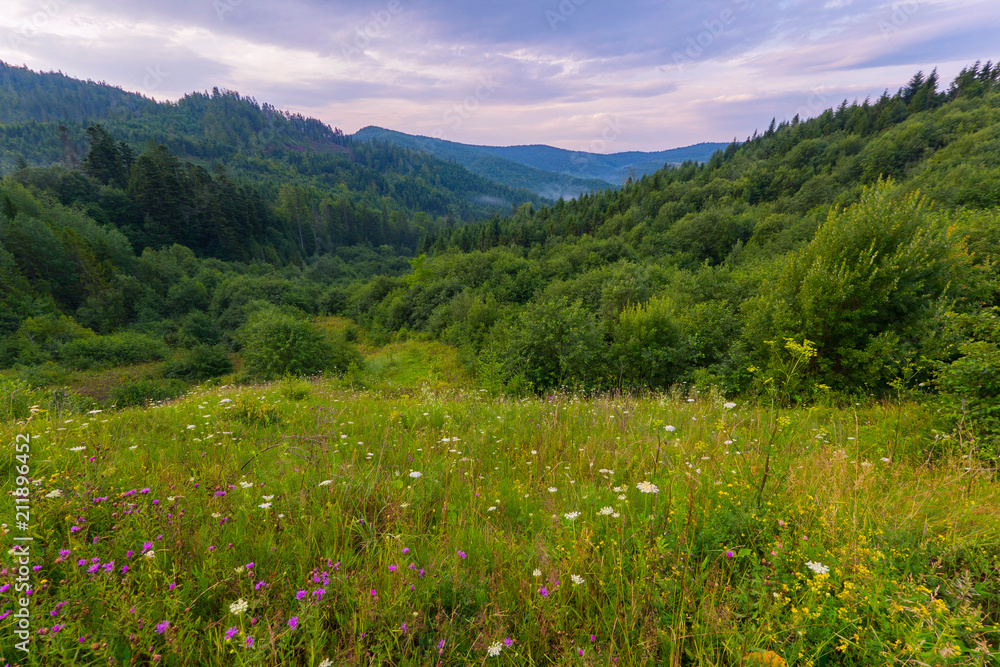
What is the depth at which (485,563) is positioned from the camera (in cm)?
221

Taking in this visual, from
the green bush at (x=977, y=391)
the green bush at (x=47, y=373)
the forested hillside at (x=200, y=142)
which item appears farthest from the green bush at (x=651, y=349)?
the forested hillside at (x=200, y=142)

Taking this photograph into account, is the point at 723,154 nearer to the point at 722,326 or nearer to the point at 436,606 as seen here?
the point at 722,326

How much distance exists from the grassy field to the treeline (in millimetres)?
1046

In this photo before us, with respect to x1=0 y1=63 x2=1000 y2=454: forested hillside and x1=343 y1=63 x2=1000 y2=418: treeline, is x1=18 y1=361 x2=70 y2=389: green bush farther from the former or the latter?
x1=343 y1=63 x2=1000 y2=418: treeline

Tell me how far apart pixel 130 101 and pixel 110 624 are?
291 meters

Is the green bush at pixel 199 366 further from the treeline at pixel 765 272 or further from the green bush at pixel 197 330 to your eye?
the treeline at pixel 765 272

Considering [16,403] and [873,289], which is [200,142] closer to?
[16,403]

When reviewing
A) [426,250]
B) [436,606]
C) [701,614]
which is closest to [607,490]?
[701,614]

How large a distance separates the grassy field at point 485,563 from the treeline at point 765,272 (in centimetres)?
105

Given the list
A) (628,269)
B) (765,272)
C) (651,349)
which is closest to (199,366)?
(651,349)

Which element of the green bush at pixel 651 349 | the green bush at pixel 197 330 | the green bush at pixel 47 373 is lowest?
the green bush at pixel 197 330

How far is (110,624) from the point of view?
5.08ft

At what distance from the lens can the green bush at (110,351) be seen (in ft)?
110

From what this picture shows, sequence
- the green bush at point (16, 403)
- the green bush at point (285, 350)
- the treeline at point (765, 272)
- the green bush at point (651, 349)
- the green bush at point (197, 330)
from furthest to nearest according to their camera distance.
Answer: the green bush at point (197, 330) → the green bush at point (285, 350) → the green bush at point (651, 349) → the treeline at point (765, 272) → the green bush at point (16, 403)
